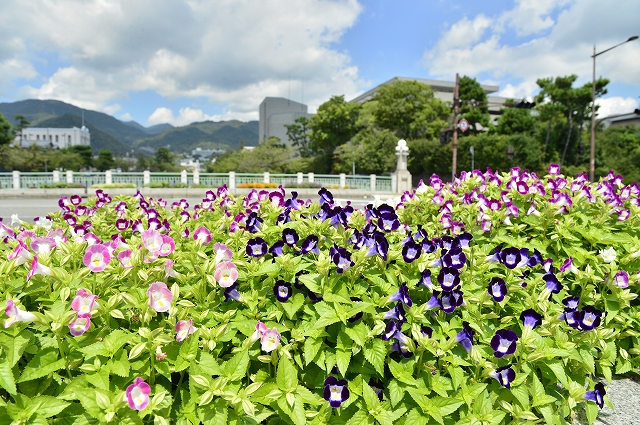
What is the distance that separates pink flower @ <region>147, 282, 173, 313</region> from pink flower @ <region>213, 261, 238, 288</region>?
26 cm

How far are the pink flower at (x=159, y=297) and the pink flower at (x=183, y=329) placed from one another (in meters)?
0.10

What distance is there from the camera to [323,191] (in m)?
2.96

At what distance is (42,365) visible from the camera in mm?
1649

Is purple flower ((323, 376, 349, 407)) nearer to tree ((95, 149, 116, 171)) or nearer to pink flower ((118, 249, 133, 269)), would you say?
pink flower ((118, 249, 133, 269))

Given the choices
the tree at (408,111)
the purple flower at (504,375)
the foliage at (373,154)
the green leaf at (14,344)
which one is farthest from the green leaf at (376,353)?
the tree at (408,111)

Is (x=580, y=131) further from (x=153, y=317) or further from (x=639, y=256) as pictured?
(x=153, y=317)

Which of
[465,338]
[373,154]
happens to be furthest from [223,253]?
[373,154]

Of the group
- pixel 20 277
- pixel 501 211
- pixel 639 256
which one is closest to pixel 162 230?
pixel 20 277

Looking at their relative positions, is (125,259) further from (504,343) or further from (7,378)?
(504,343)

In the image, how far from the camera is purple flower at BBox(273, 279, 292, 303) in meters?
2.04

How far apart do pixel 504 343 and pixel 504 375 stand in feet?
0.51

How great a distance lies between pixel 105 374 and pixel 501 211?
113 inches

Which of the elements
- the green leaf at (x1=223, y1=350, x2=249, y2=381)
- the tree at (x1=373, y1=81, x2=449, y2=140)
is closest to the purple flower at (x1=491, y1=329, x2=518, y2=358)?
the green leaf at (x1=223, y1=350, x2=249, y2=381)

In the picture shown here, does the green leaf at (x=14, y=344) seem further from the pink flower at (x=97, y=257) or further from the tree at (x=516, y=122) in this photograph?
the tree at (x=516, y=122)
